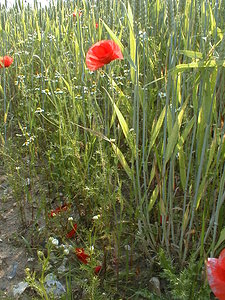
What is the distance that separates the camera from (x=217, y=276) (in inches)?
32.2

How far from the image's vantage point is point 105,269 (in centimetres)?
122

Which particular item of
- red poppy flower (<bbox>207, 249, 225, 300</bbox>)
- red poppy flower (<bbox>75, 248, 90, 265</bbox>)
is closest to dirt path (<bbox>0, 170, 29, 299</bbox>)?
red poppy flower (<bbox>75, 248, 90, 265</bbox>)

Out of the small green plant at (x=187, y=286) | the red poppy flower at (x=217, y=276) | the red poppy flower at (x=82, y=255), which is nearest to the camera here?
the red poppy flower at (x=217, y=276)

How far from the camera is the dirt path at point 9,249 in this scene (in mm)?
1289

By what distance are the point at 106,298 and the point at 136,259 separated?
0.24m

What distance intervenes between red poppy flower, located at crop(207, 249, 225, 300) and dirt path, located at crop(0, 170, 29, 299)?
618mm

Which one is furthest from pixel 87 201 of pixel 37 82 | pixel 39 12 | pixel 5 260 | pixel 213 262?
pixel 39 12

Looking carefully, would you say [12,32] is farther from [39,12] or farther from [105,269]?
[105,269]

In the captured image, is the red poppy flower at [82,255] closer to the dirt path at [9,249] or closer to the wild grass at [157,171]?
the wild grass at [157,171]

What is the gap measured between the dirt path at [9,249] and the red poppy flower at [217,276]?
62 cm

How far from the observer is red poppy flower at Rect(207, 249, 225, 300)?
81 centimetres

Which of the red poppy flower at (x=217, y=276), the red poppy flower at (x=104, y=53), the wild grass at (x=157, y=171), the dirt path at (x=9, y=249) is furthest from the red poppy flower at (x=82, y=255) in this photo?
the red poppy flower at (x=104, y=53)

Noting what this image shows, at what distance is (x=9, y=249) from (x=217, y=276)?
2.83 ft

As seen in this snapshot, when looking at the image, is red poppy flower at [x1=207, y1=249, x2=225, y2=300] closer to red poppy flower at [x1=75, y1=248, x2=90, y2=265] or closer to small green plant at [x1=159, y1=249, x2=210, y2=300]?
small green plant at [x1=159, y1=249, x2=210, y2=300]
